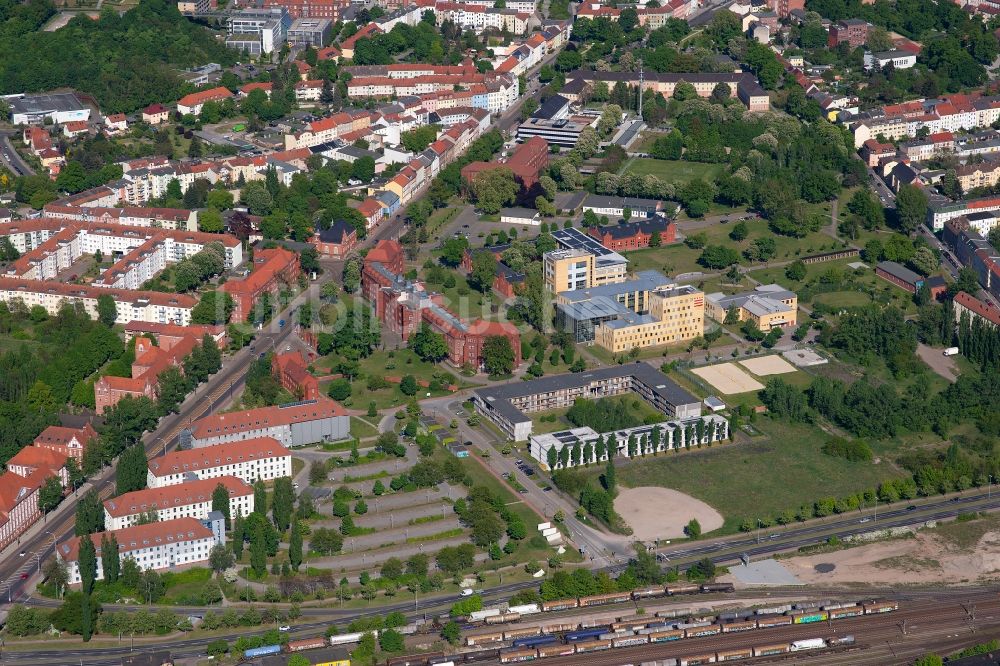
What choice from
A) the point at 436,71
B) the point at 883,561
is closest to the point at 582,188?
the point at 436,71

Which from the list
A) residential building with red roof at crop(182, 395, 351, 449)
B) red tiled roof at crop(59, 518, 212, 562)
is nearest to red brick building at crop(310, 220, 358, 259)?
residential building with red roof at crop(182, 395, 351, 449)

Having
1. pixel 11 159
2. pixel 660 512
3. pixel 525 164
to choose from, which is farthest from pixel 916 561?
pixel 11 159

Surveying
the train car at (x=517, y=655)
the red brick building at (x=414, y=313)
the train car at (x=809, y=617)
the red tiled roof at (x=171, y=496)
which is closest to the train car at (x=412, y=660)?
the train car at (x=517, y=655)

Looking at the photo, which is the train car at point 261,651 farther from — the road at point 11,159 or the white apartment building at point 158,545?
the road at point 11,159

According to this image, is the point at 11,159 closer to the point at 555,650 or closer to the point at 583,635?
the point at 583,635

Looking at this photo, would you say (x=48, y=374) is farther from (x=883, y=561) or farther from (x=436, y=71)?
(x=436, y=71)

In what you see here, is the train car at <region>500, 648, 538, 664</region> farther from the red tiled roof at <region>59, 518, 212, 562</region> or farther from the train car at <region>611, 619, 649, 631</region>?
the red tiled roof at <region>59, 518, 212, 562</region>
